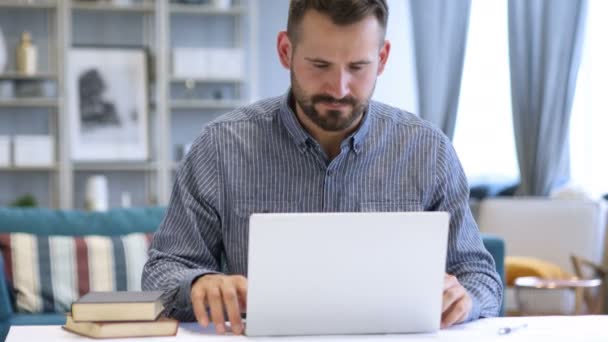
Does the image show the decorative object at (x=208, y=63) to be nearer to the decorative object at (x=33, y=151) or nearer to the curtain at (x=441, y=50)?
the decorative object at (x=33, y=151)

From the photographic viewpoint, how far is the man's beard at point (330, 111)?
2021 mm

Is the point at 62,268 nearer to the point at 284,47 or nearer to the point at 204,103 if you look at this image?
the point at 284,47

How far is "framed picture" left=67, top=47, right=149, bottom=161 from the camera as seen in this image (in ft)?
21.3

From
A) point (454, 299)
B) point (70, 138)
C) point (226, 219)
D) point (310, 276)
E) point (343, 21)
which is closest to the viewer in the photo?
point (310, 276)

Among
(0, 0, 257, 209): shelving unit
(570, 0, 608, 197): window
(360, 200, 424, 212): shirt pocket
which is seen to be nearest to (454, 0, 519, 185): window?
(570, 0, 608, 197): window

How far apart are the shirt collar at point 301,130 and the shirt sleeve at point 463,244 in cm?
19

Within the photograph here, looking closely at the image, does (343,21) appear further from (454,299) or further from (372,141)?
(454,299)

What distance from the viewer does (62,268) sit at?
13.2ft

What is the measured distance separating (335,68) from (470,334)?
1.91ft

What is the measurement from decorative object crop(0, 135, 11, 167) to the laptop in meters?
4.92

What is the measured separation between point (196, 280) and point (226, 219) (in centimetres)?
31

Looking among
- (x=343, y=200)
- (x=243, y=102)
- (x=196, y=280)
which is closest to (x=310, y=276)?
(x=196, y=280)

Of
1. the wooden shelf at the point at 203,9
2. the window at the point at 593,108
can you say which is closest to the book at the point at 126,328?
the wooden shelf at the point at 203,9

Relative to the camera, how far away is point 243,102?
656cm
